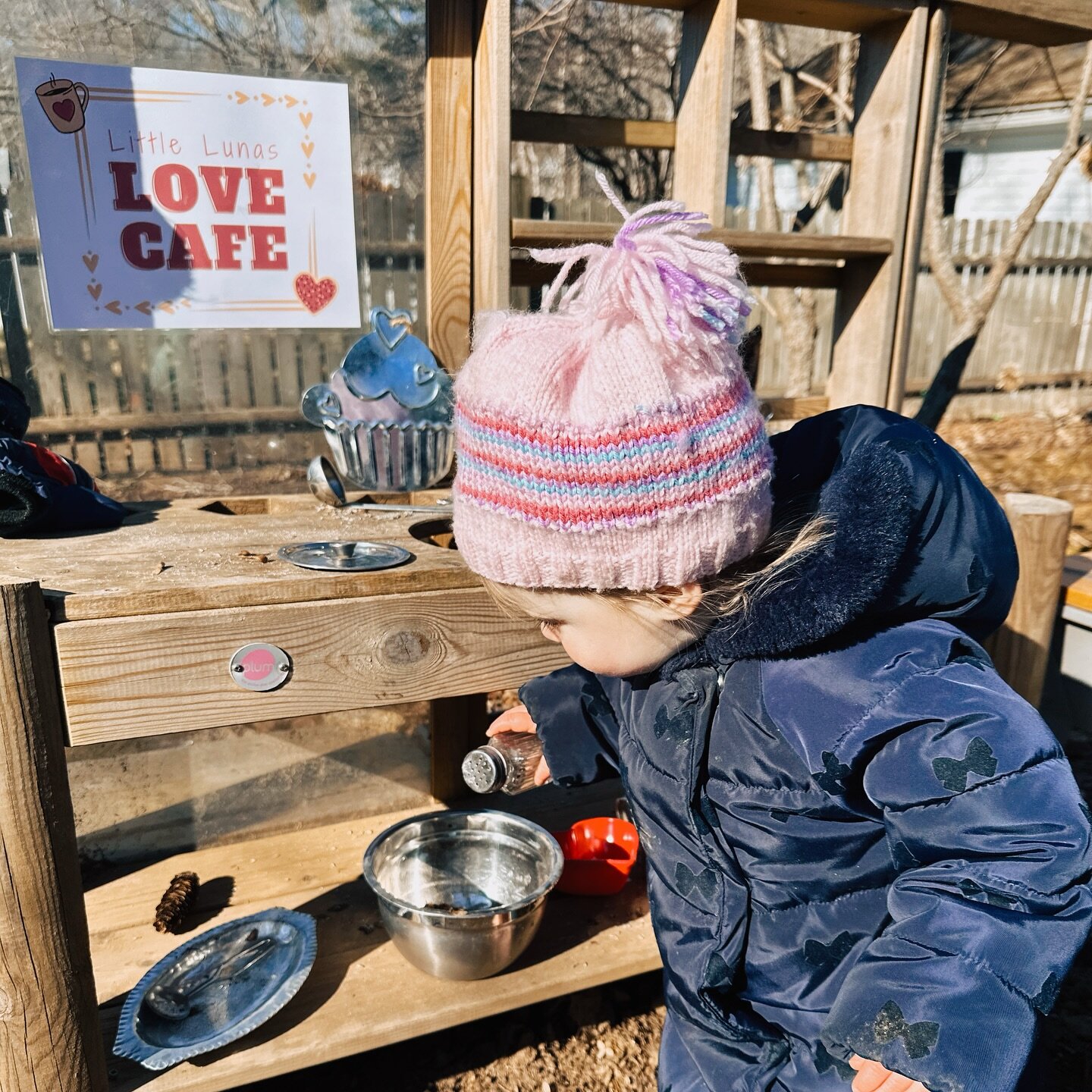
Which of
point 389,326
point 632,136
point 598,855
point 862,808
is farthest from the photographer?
point 598,855

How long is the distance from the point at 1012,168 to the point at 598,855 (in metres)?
11.7

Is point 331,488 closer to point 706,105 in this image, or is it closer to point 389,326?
point 389,326

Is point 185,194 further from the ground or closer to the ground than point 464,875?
further from the ground

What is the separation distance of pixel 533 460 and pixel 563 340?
0.13m

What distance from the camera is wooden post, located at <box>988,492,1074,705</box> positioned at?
2.01 meters

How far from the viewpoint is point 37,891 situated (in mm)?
1276

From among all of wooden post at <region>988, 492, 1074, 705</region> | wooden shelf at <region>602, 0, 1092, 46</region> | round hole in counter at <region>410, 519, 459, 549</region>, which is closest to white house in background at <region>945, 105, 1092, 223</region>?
wooden shelf at <region>602, 0, 1092, 46</region>

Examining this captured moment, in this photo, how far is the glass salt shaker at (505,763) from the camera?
1.50 meters

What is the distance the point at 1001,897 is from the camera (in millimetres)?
862

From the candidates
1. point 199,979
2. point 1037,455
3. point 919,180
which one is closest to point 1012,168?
point 1037,455

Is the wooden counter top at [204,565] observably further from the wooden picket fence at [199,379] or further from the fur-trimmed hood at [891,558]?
the fur-trimmed hood at [891,558]

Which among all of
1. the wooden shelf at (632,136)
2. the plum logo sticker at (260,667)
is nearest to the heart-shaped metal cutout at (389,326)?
the wooden shelf at (632,136)

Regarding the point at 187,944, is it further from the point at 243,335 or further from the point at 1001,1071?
the point at 1001,1071

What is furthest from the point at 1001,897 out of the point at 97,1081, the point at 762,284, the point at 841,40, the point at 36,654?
the point at 841,40
